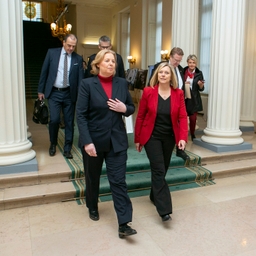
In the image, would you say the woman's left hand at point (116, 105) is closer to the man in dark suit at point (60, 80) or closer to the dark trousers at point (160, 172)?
the dark trousers at point (160, 172)

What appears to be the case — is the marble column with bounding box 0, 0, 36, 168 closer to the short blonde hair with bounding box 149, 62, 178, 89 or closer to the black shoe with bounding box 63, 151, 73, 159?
the black shoe with bounding box 63, 151, 73, 159

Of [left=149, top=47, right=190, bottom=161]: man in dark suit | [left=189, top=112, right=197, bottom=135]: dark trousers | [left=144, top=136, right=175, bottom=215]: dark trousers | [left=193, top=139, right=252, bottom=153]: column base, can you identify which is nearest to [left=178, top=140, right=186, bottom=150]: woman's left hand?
[left=144, top=136, right=175, bottom=215]: dark trousers

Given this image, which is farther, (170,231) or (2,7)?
(2,7)

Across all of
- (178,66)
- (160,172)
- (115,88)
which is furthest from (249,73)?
(115,88)

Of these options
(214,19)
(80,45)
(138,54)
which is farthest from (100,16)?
(214,19)

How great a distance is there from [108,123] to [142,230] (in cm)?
116

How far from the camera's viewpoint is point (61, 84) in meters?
4.63

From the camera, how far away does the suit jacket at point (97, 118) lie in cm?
294

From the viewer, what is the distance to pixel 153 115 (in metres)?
3.28

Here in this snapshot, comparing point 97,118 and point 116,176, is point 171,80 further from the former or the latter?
point 116,176

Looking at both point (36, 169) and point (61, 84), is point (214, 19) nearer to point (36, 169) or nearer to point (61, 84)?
point (61, 84)

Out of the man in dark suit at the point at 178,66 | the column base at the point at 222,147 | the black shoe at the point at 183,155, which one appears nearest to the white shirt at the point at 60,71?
the man in dark suit at the point at 178,66

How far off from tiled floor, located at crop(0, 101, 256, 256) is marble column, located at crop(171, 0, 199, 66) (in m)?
3.54

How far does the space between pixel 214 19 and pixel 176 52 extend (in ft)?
5.36
